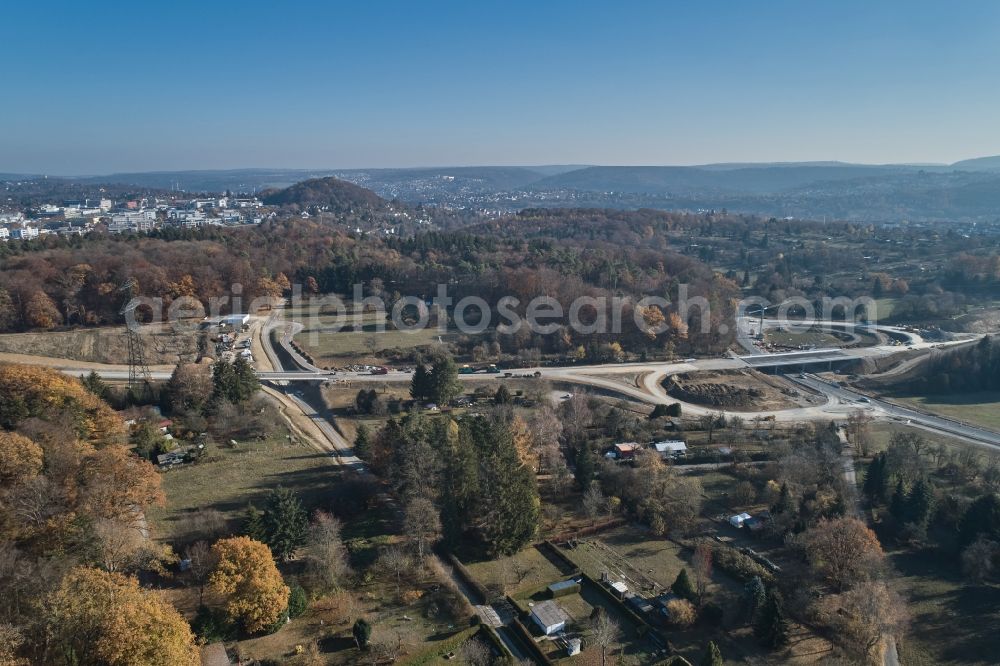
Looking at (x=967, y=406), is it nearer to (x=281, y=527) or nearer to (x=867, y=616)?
(x=867, y=616)

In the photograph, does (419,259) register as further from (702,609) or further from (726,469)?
(702,609)

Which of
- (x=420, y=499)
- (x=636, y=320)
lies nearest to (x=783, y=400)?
(x=636, y=320)

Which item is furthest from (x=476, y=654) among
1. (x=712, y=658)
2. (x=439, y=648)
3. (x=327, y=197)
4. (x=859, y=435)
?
(x=327, y=197)

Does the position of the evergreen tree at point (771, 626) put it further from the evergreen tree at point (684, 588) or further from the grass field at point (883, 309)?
the grass field at point (883, 309)

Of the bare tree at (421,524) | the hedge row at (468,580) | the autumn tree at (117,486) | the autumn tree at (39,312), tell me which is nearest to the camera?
the hedge row at (468,580)

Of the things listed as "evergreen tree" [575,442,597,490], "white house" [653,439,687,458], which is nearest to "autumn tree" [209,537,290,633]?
"evergreen tree" [575,442,597,490]

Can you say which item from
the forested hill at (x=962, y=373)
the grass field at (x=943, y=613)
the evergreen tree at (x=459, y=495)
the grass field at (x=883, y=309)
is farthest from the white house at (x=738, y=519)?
the grass field at (x=883, y=309)

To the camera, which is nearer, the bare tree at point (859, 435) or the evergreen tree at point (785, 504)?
the evergreen tree at point (785, 504)
